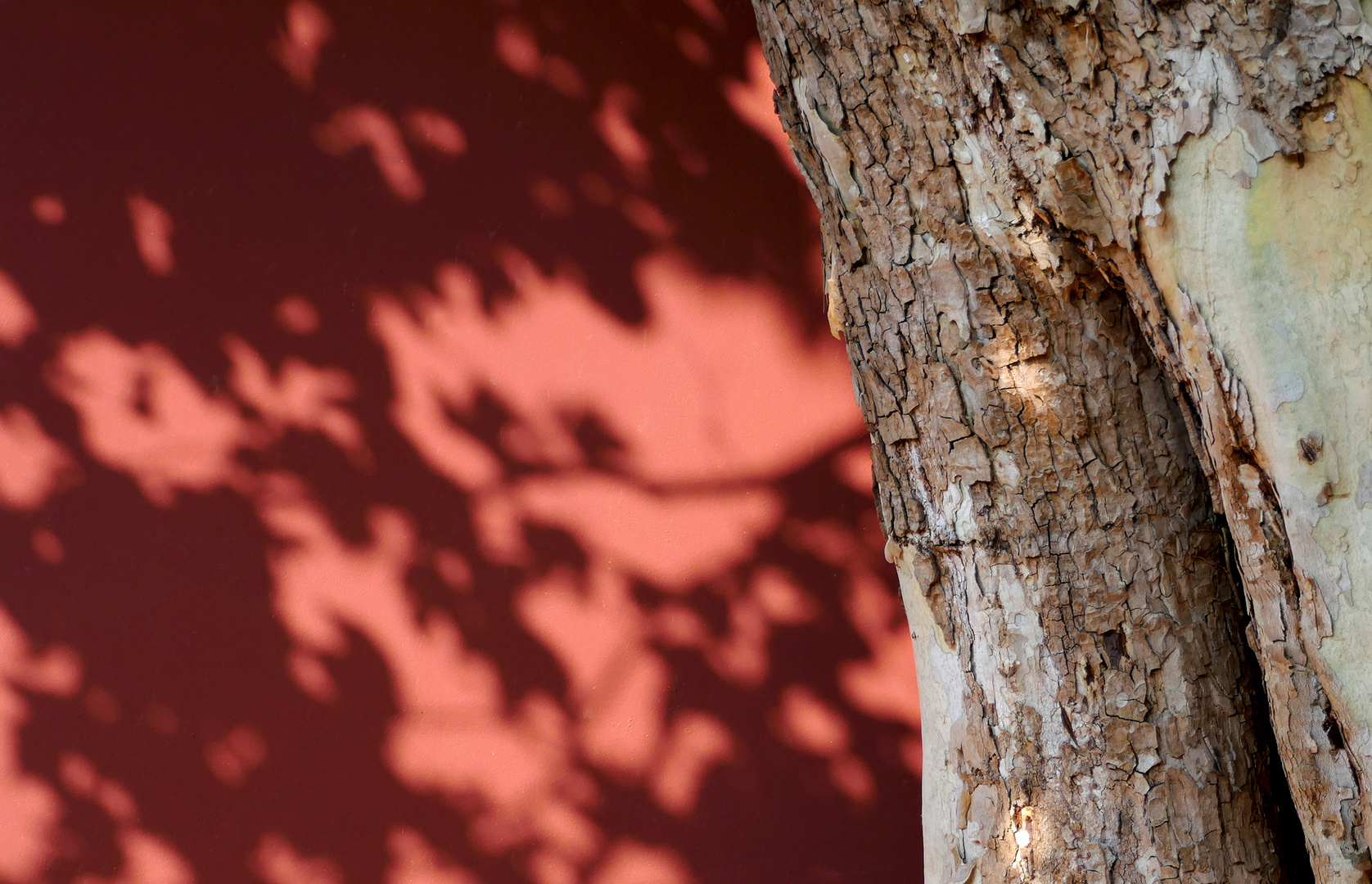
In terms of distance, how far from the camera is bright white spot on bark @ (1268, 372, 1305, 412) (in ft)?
4.04

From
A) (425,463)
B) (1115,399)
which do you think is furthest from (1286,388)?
(425,463)

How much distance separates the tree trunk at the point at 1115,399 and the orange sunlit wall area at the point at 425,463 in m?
1.30

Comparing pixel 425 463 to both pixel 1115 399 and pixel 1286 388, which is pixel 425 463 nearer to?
pixel 1115 399

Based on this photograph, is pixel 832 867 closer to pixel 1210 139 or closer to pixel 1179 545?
pixel 1179 545

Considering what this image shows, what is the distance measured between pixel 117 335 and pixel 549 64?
1329 mm

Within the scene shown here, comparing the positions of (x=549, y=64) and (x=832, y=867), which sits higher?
(x=549, y=64)

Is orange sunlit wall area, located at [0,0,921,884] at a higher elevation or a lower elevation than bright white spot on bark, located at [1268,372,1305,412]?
higher

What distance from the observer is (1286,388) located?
48.6 inches

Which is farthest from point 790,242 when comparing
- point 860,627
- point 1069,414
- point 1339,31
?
point 1339,31

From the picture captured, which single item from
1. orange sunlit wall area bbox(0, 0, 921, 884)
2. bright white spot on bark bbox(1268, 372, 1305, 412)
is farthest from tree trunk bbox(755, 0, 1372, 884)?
orange sunlit wall area bbox(0, 0, 921, 884)

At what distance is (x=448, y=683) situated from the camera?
278cm

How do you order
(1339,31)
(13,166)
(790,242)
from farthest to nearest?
(790,242), (13,166), (1339,31)

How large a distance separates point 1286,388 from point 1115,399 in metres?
0.24

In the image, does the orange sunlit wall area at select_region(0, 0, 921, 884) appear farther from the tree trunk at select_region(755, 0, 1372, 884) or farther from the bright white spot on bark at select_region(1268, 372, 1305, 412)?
the bright white spot on bark at select_region(1268, 372, 1305, 412)
